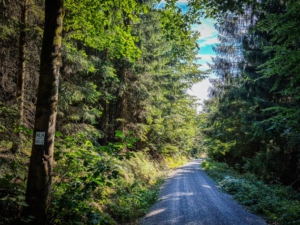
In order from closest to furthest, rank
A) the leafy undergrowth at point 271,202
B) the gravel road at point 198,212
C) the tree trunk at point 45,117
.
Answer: the tree trunk at point 45,117 < the gravel road at point 198,212 < the leafy undergrowth at point 271,202

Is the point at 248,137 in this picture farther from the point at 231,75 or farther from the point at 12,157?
the point at 12,157

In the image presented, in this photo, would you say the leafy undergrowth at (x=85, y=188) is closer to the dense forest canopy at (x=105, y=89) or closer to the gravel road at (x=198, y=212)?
the dense forest canopy at (x=105, y=89)

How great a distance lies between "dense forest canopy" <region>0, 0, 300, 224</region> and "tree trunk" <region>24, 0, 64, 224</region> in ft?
0.06

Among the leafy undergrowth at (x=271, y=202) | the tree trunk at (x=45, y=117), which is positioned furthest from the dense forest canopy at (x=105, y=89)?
the leafy undergrowth at (x=271, y=202)

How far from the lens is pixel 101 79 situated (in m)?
13.3

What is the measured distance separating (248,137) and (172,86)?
8.24 metres

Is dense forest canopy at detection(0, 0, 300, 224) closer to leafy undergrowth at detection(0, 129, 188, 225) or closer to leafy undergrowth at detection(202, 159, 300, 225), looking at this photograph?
leafy undergrowth at detection(0, 129, 188, 225)

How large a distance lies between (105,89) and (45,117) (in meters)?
10.0

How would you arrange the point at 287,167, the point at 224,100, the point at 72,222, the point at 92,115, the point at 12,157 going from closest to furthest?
1. the point at 72,222
2. the point at 12,157
3. the point at 92,115
4. the point at 287,167
5. the point at 224,100

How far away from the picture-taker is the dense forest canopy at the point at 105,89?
3.42 metres

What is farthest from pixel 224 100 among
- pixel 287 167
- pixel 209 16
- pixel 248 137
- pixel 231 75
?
pixel 209 16

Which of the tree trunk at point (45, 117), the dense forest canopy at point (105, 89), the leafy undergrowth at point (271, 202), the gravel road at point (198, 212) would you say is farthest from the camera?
the leafy undergrowth at point (271, 202)

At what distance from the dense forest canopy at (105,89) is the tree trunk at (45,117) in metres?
0.02

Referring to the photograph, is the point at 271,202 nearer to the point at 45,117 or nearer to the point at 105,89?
the point at 45,117
